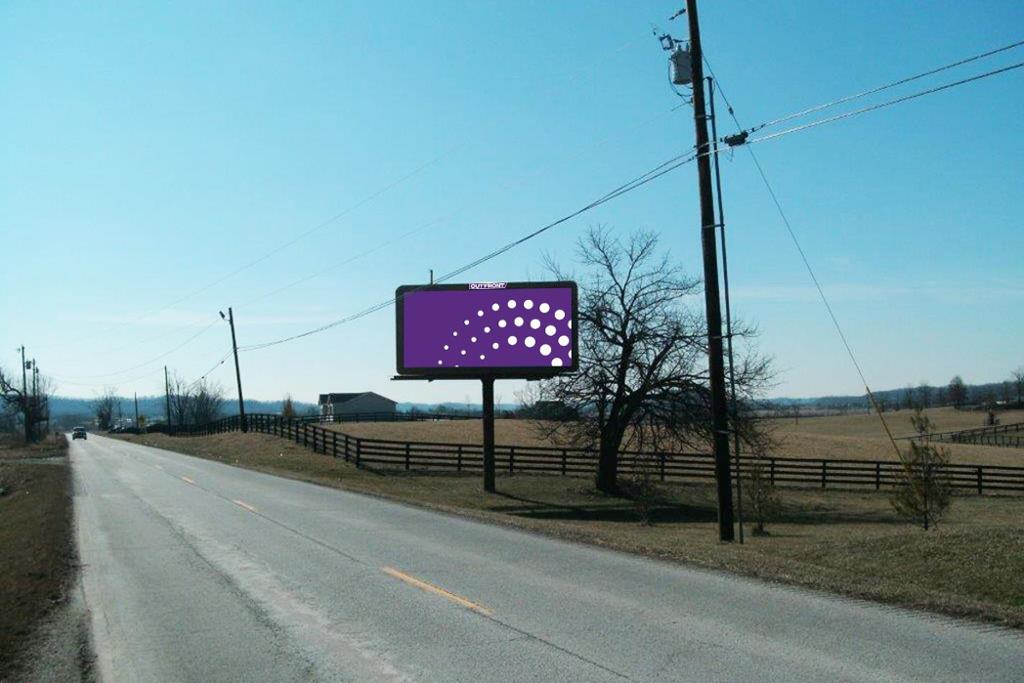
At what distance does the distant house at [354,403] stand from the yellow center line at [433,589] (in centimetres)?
12556

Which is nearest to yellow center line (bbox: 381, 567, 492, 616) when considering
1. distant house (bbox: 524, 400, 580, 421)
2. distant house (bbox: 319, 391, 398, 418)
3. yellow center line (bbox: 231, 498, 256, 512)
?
yellow center line (bbox: 231, 498, 256, 512)

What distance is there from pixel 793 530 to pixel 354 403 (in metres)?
120

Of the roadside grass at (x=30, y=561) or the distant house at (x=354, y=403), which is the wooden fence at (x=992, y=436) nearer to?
the roadside grass at (x=30, y=561)

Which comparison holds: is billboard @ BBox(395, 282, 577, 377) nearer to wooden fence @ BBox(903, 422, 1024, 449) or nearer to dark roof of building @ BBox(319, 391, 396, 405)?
wooden fence @ BBox(903, 422, 1024, 449)

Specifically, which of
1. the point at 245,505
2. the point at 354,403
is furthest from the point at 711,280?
the point at 354,403

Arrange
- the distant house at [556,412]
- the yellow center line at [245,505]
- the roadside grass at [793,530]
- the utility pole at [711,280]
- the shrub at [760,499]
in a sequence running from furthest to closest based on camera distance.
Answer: the distant house at [556,412], the shrub at [760,499], the yellow center line at [245,505], the utility pole at [711,280], the roadside grass at [793,530]

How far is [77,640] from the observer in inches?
340

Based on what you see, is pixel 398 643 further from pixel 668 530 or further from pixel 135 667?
pixel 668 530

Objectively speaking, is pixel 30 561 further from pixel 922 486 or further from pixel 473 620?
pixel 922 486

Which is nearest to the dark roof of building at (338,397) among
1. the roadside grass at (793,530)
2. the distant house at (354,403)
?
the distant house at (354,403)

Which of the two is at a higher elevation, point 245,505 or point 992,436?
point 245,505

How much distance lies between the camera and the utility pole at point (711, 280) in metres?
15.9

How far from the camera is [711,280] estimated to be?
15.9m

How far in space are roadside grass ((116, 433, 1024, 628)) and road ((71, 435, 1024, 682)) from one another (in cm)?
71
